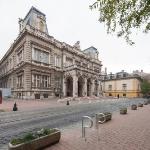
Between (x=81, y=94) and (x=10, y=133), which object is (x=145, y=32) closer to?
(x=10, y=133)

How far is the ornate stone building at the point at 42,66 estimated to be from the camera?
35594mm

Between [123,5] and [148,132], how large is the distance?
5.88 meters

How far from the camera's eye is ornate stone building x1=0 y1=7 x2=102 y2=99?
35.6 metres

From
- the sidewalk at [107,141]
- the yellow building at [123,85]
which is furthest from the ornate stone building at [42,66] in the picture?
the yellow building at [123,85]

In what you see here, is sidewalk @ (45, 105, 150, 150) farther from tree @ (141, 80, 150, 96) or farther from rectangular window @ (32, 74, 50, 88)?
tree @ (141, 80, 150, 96)

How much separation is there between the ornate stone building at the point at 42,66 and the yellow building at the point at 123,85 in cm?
2769

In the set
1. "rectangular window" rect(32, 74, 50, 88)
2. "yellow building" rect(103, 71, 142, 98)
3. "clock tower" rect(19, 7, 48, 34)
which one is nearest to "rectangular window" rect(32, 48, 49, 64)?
"rectangular window" rect(32, 74, 50, 88)

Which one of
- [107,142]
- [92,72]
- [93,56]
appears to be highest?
[93,56]

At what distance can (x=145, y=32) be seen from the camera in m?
8.48

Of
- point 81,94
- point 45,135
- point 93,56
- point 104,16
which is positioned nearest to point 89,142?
point 45,135

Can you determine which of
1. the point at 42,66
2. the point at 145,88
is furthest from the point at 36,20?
the point at 145,88

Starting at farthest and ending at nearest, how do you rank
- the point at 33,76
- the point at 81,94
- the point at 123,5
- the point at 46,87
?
1. the point at 81,94
2. the point at 46,87
3. the point at 33,76
4. the point at 123,5

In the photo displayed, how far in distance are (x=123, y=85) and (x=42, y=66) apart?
4520cm

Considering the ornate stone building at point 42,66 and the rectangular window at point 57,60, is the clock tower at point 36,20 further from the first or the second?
the rectangular window at point 57,60
